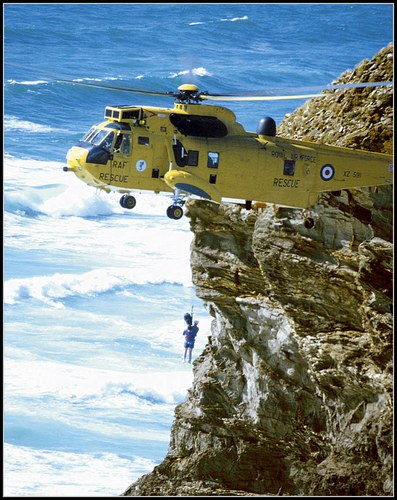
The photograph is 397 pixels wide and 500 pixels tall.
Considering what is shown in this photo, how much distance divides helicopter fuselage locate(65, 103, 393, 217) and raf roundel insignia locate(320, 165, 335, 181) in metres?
0.02

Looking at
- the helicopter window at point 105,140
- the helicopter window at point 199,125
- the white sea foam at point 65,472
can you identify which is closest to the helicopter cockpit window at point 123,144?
the helicopter window at point 105,140

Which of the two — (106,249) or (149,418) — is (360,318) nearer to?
(149,418)

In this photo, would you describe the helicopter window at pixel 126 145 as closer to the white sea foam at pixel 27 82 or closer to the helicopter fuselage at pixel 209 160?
the helicopter fuselage at pixel 209 160

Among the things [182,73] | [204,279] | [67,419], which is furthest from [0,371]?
[182,73]

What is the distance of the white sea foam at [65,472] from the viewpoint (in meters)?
42.7

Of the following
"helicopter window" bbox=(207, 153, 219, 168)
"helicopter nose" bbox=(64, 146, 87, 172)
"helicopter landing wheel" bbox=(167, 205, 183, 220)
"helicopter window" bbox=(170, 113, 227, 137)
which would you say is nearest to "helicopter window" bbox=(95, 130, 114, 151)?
"helicopter nose" bbox=(64, 146, 87, 172)

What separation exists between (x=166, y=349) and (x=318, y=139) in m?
21.8

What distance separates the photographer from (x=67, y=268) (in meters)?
64.0

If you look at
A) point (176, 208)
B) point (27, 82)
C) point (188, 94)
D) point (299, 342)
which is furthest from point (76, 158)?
point (27, 82)

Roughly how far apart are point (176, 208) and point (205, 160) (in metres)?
1.71

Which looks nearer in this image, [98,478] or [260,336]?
[260,336]

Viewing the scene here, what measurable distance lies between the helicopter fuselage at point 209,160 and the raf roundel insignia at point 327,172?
23mm

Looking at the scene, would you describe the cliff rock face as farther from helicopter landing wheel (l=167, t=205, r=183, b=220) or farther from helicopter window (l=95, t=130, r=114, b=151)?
helicopter window (l=95, t=130, r=114, b=151)

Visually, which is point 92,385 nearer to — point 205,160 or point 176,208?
point 205,160
